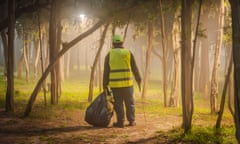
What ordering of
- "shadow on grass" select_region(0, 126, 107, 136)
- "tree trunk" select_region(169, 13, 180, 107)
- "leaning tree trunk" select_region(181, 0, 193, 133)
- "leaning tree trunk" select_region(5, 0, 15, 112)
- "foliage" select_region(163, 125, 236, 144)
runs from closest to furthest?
"foliage" select_region(163, 125, 236, 144) < "leaning tree trunk" select_region(181, 0, 193, 133) < "shadow on grass" select_region(0, 126, 107, 136) < "leaning tree trunk" select_region(5, 0, 15, 112) < "tree trunk" select_region(169, 13, 180, 107)

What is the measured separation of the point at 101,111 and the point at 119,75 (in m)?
0.96

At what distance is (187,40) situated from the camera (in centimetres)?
742

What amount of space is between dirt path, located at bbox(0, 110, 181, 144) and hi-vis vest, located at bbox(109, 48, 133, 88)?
110 cm

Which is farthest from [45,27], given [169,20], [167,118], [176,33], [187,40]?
[187,40]

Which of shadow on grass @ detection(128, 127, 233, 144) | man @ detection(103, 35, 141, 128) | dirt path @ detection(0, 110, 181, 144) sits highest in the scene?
man @ detection(103, 35, 141, 128)

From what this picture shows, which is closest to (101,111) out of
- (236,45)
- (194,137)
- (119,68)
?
(119,68)

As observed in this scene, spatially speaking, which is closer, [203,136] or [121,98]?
[203,136]

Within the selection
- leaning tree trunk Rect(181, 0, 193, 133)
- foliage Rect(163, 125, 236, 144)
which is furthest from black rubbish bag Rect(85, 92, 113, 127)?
leaning tree trunk Rect(181, 0, 193, 133)

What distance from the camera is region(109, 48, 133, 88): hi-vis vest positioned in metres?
8.43

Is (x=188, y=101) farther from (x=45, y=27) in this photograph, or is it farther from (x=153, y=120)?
(x=45, y=27)

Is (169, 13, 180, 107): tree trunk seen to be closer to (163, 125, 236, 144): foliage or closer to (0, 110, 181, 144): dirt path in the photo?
(0, 110, 181, 144): dirt path

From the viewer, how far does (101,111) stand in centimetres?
845

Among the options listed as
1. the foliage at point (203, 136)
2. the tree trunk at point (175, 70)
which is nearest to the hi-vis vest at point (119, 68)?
the foliage at point (203, 136)

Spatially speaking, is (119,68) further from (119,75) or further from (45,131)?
(45,131)
